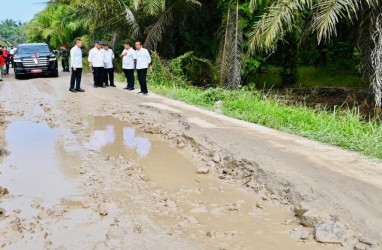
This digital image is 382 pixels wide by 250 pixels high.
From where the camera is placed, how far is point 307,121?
27.4 feet

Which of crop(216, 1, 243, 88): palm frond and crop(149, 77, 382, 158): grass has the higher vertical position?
crop(216, 1, 243, 88): palm frond

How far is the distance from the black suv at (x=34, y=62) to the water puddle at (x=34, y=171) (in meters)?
10.1

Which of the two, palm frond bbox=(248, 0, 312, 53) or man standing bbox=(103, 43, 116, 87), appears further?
man standing bbox=(103, 43, 116, 87)

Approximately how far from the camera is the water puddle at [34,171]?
15.0 feet

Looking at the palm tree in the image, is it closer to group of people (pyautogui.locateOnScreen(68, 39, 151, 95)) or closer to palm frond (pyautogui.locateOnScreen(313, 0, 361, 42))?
palm frond (pyautogui.locateOnScreen(313, 0, 361, 42))

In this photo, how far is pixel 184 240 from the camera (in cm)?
371

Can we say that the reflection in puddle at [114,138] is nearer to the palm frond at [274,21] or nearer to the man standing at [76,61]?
the palm frond at [274,21]

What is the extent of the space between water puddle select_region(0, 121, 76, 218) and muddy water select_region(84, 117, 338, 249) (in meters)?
0.81

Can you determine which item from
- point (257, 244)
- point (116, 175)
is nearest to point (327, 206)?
point (257, 244)

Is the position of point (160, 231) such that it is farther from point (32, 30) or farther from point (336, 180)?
point (32, 30)

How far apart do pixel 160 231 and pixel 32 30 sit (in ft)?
117

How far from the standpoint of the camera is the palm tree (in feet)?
32.2

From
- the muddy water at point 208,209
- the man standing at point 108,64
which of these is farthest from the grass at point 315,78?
the muddy water at point 208,209

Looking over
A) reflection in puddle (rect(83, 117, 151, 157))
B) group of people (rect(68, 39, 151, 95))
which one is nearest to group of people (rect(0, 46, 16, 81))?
group of people (rect(68, 39, 151, 95))
